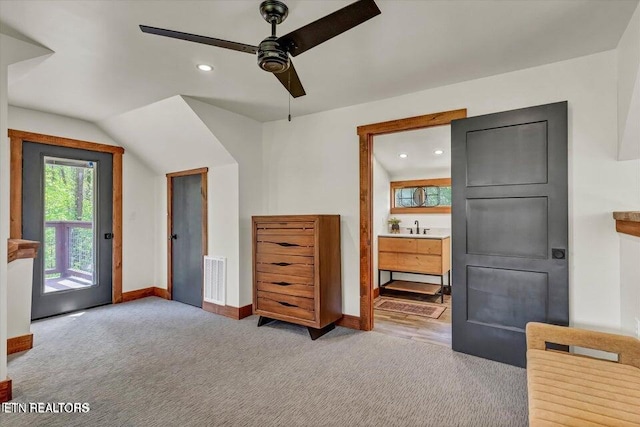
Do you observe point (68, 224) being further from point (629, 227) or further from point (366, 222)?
point (629, 227)

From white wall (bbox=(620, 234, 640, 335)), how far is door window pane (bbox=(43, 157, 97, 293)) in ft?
17.9

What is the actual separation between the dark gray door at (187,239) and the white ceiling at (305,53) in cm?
144

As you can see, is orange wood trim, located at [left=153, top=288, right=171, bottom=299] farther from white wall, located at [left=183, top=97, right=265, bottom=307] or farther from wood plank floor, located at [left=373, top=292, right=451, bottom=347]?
wood plank floor, located at [left=373, top=292, right=451, bottom=347]

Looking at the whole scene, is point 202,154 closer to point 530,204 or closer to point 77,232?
point 77,232

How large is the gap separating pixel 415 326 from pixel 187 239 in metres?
3.19

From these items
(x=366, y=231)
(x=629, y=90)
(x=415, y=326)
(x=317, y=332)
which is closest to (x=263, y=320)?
(x=317, y=332)

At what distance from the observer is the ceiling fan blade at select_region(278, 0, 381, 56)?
1.38 meters

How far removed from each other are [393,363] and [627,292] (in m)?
1.69

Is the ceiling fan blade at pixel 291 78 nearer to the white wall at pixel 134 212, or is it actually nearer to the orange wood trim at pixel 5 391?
the orange wood trim at pixel 5 391

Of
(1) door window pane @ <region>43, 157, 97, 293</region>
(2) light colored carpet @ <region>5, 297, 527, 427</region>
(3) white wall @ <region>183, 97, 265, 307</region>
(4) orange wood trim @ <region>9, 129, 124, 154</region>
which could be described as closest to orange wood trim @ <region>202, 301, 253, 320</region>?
(3) white wall @ <region>183, 97, 265, 307</region>

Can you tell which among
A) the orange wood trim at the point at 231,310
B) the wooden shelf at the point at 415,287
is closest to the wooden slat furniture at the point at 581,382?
the wooden shelf at the point at 415,287

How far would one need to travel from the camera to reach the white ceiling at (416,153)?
13.6 ft

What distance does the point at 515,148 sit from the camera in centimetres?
254

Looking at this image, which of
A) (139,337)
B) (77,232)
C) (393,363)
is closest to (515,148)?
(393,363)
